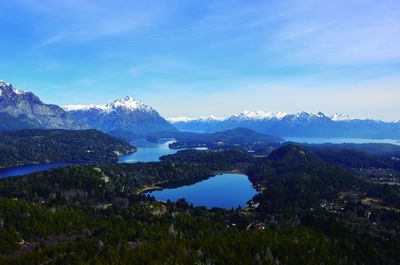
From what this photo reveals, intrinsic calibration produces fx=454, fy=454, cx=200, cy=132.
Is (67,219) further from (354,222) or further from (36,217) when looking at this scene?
(354,222)

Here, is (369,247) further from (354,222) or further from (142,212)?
(142,212)

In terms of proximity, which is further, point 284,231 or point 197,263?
point 284,231

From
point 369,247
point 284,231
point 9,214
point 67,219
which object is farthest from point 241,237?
point 9,214

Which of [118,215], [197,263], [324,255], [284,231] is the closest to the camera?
[197,263]

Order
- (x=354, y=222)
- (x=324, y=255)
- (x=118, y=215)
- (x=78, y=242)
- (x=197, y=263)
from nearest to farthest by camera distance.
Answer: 1. (x=197, y=263)
2. (x=324, y=255)
3. (x=78, y=242)
4. (x=118, y=215)
5. (x=354, y=222)

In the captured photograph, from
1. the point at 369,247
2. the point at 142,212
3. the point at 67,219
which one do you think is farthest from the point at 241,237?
the point at 67,219

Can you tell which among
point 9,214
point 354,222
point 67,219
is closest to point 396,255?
point 354,222

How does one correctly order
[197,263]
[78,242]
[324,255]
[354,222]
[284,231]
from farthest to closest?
[354,222], [284,231], [78,242], [324,255], [197,263]

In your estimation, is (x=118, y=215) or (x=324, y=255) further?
(x=118, y=215)

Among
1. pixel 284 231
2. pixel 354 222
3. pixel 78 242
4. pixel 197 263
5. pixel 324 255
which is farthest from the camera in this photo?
pixel 354 222
